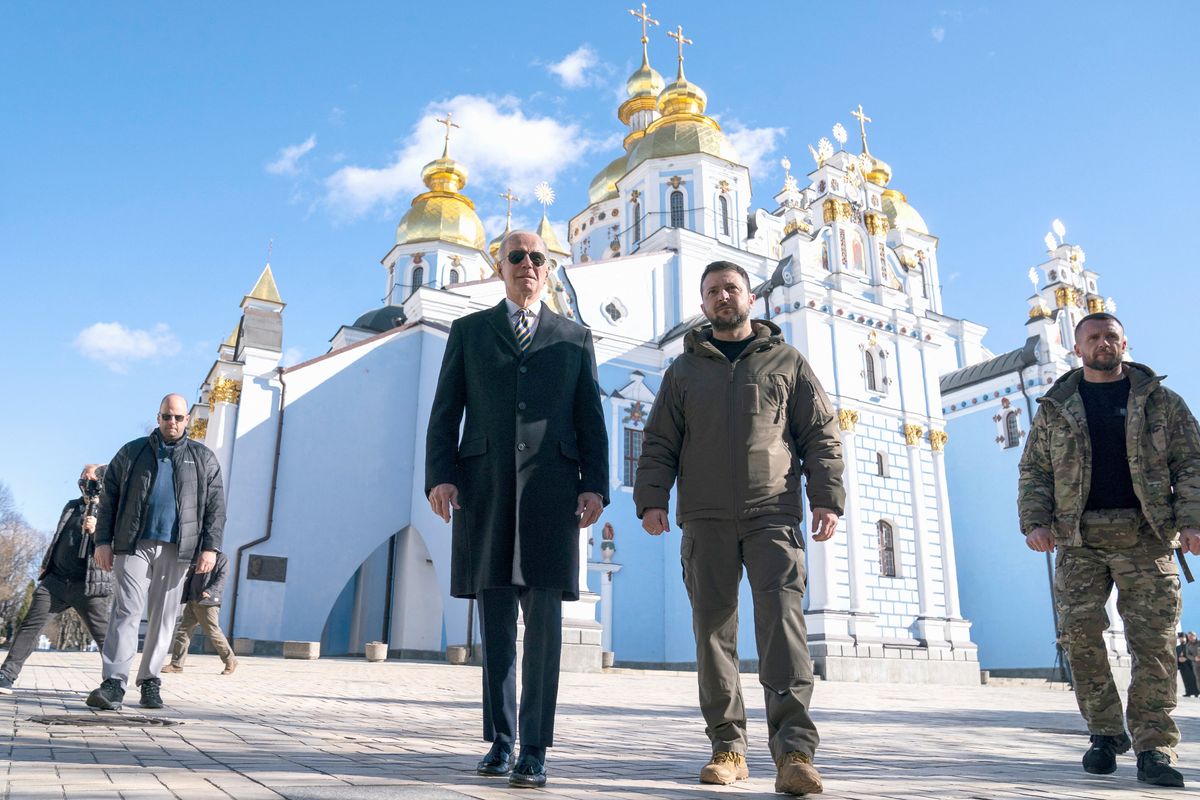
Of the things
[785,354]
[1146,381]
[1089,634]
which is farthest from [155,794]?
[1146,381]

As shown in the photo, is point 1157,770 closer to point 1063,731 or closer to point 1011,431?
point 1063,731

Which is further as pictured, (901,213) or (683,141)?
(901,213)

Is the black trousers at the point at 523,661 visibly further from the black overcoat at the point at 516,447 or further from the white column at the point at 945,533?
the white column at the point at 945,533

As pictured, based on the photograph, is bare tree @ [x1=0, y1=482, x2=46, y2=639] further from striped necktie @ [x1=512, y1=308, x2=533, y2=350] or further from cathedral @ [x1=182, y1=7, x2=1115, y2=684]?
striped necktie @ [x1=512, y1=308, x2=533, y2=350]

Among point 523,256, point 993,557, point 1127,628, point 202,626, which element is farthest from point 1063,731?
point 993,557

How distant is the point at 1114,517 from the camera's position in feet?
15.2

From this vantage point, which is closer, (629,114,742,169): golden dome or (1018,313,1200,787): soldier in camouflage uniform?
(1018,313,1200,787): soldier in camouflage uniform

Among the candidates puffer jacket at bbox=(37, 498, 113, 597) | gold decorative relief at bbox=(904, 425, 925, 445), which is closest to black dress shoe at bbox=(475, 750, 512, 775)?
puffer jacket at bbox=(37, 498, 113, 597)

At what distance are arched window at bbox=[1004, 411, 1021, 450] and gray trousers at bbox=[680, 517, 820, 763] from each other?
81.0 feet

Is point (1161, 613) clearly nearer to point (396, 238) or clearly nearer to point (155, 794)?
point (155, 794)

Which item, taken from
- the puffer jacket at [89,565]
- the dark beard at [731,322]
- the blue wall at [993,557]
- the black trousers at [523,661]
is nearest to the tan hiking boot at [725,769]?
the black trousers at [523,661]

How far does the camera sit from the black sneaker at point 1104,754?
14.3ft

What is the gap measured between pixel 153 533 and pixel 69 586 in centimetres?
188

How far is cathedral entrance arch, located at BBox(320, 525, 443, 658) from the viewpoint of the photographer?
74.6 ft
